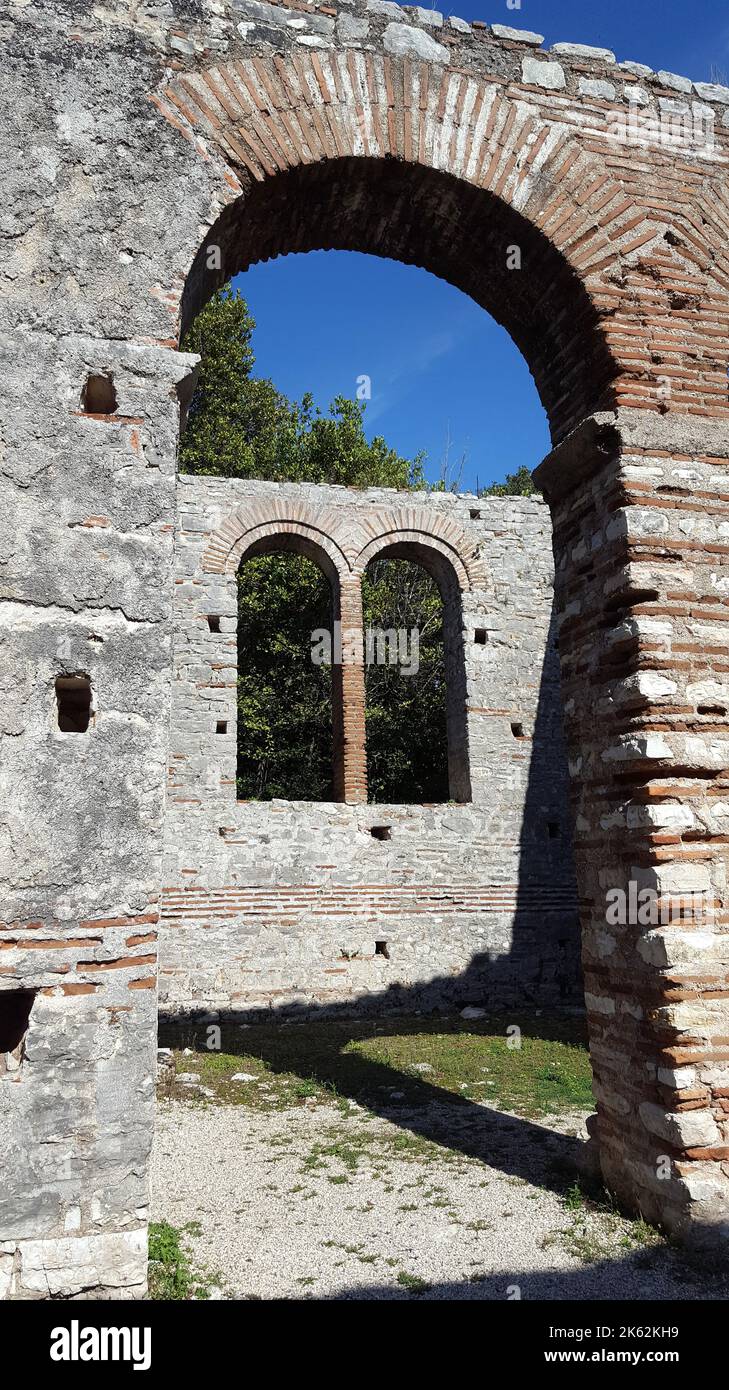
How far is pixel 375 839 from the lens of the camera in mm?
9719

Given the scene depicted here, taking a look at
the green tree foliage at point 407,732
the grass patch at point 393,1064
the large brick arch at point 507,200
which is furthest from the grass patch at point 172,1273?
the green tree foliage at point 407,732

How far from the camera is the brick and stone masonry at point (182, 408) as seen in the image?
2.98m

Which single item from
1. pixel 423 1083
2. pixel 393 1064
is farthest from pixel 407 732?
pixel 423 1083

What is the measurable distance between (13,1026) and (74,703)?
3.78 feet

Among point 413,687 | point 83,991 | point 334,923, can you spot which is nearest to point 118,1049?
point 83,991

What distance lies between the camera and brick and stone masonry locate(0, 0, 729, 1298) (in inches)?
117

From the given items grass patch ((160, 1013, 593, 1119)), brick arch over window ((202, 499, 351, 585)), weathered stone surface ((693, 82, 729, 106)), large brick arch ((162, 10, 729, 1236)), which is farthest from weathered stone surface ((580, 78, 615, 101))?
brick arch over window ((202, 499, 351, 585))

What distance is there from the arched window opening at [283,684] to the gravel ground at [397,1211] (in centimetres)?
1063

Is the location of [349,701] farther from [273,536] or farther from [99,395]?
[99,395]

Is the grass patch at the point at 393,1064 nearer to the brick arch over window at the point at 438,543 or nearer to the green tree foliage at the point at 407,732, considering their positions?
the brick arch over window at the point at 438,543

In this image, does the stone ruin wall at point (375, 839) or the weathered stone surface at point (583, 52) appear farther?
the stone ruin wall at point (375, 839)

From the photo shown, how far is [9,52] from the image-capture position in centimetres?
353

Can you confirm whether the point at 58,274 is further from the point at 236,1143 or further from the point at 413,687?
the point at 413,687

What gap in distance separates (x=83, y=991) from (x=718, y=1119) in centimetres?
251
